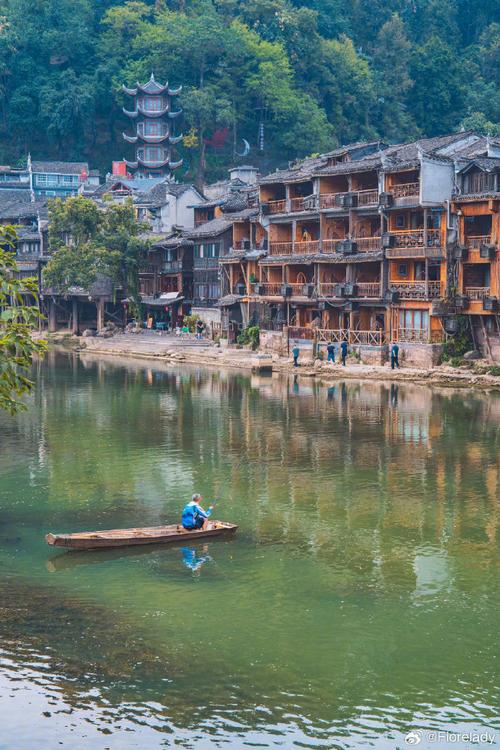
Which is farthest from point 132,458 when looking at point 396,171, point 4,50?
point 4,50

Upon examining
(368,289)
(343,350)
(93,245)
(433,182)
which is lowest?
(343,350)

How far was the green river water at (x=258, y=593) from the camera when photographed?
20594mm

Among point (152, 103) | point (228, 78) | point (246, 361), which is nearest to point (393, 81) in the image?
point (228, 78)

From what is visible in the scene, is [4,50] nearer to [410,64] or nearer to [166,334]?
[410,64]

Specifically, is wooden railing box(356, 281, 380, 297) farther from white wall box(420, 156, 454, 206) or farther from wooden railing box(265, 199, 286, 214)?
wooden railing box(265, 199, 286, 214)

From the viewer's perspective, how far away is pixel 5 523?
33281mm

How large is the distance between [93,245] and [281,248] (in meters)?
20.0

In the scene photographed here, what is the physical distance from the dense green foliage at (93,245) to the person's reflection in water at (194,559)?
6649cm

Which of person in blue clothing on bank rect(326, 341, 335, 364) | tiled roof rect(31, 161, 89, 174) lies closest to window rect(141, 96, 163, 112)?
tiled roof rect(31, 161, 89, 174)

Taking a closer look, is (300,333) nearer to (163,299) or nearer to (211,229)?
(211,229)

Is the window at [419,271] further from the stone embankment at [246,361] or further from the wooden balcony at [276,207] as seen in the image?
the wooden balcony at [276,207]

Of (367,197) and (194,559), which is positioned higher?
(367,197)

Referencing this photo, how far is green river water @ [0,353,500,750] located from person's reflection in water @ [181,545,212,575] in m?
0.11

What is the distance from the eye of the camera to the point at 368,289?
74750 millimetres
